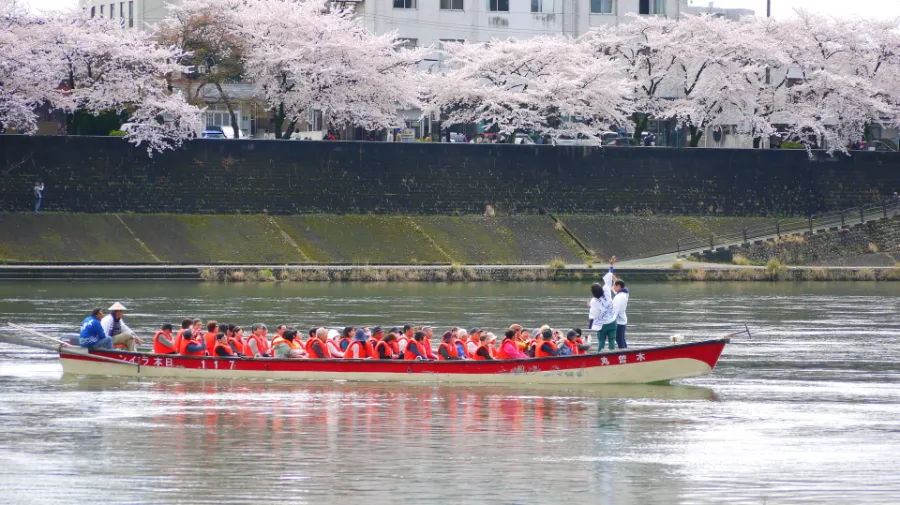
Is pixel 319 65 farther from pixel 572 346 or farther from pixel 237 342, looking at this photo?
pixel 572 346

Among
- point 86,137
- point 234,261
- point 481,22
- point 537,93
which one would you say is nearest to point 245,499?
point 234,261

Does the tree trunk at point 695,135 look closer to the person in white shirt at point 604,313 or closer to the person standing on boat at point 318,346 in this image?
the person in white shirt at point 604,313

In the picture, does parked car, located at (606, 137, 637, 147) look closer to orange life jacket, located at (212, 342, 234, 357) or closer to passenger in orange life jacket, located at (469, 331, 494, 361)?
passenger in orange life jacket, located at (469, 331, 494, 361)

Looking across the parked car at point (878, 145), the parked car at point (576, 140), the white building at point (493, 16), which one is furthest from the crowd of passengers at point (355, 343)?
the parked car at point (878, 145)

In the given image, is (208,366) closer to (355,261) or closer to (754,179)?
(355,261)

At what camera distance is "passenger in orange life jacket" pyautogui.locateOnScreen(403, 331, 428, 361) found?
24.3m

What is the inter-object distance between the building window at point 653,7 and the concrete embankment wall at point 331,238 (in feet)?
53.0

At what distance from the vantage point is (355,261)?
170 feet

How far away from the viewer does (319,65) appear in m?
56.7

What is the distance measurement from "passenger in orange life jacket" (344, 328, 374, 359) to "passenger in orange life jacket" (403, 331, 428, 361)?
79cm

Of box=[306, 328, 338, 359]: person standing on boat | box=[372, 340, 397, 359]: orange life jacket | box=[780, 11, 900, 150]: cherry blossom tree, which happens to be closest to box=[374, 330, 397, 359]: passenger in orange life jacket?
box=[372, 340, 397, 359]: orange life jacket

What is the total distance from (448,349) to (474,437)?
5.01 meters

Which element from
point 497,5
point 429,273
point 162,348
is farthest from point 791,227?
point 162,348

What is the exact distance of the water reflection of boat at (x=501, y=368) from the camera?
23703 mm
